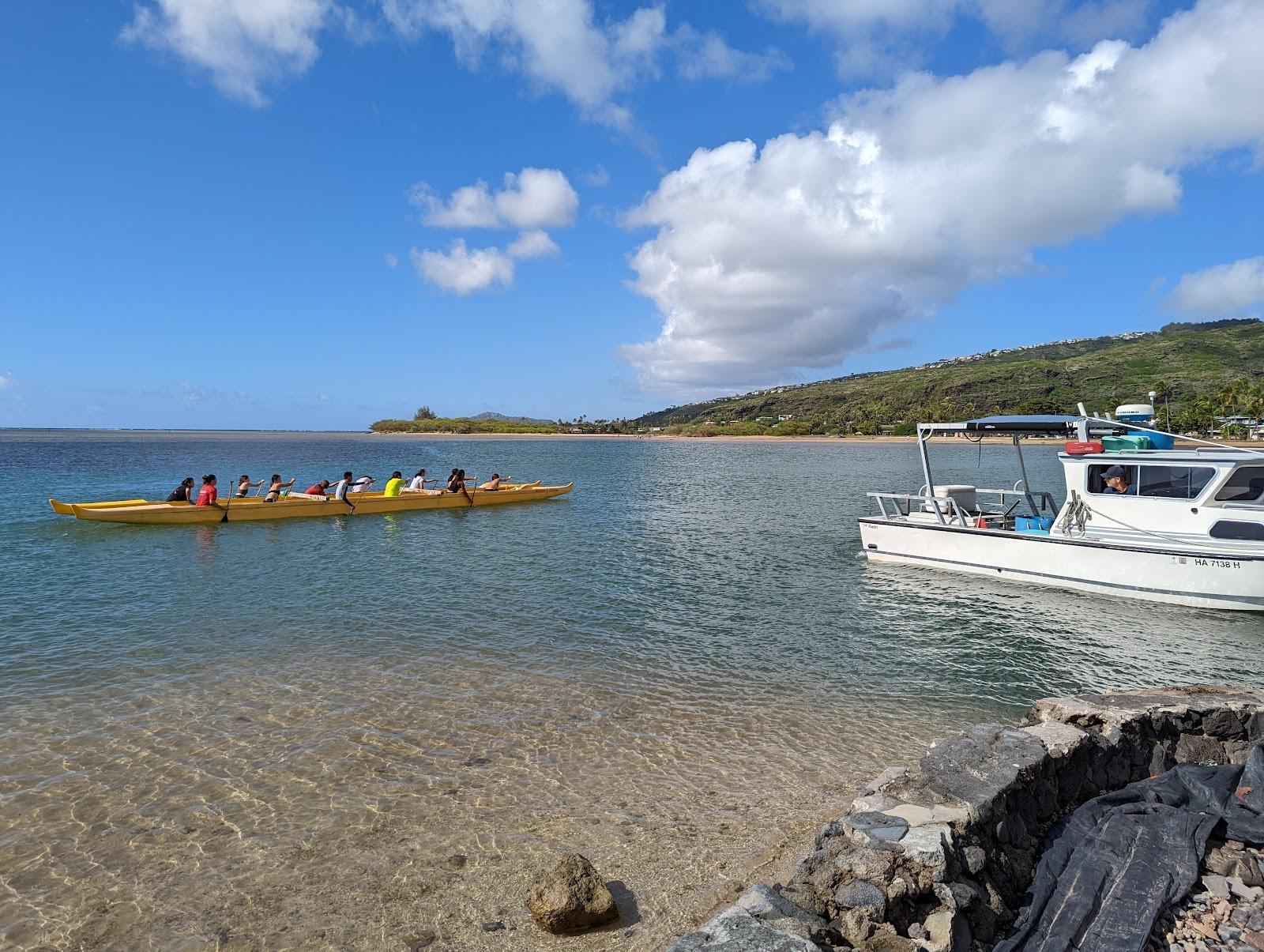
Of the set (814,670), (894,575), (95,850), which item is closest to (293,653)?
(95,850)

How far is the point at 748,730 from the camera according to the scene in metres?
8.42

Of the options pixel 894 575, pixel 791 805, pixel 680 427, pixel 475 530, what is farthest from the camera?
pixel 680 427

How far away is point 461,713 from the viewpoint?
8781 millimetres

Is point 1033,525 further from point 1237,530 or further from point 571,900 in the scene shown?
point 571,900

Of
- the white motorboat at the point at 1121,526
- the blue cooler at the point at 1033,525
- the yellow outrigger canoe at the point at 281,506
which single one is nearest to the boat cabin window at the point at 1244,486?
the white motorboat at the point at 1121,526

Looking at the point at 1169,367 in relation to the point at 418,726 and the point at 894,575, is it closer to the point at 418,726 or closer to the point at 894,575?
the point at 894,575

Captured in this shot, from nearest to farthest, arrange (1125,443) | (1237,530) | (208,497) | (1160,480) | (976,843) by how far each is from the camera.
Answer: (976,843)
(1237,530)
(1160,480)
(1125,443)
(208,497)

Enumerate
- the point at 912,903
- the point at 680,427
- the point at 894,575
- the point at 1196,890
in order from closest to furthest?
the point at 912,903 → the point at 1196,890 → the point at 894,575 → the point at 680,427

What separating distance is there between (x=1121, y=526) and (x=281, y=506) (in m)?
26.7

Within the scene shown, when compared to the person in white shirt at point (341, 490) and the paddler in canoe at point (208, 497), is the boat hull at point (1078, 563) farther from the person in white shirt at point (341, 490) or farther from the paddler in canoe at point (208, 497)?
the paddler in canoe at point (208, 497)

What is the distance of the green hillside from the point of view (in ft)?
390

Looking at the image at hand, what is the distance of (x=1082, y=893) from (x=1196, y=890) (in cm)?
97

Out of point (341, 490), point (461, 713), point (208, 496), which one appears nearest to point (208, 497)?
point (208, 496)

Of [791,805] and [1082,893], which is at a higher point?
[1082,893]
